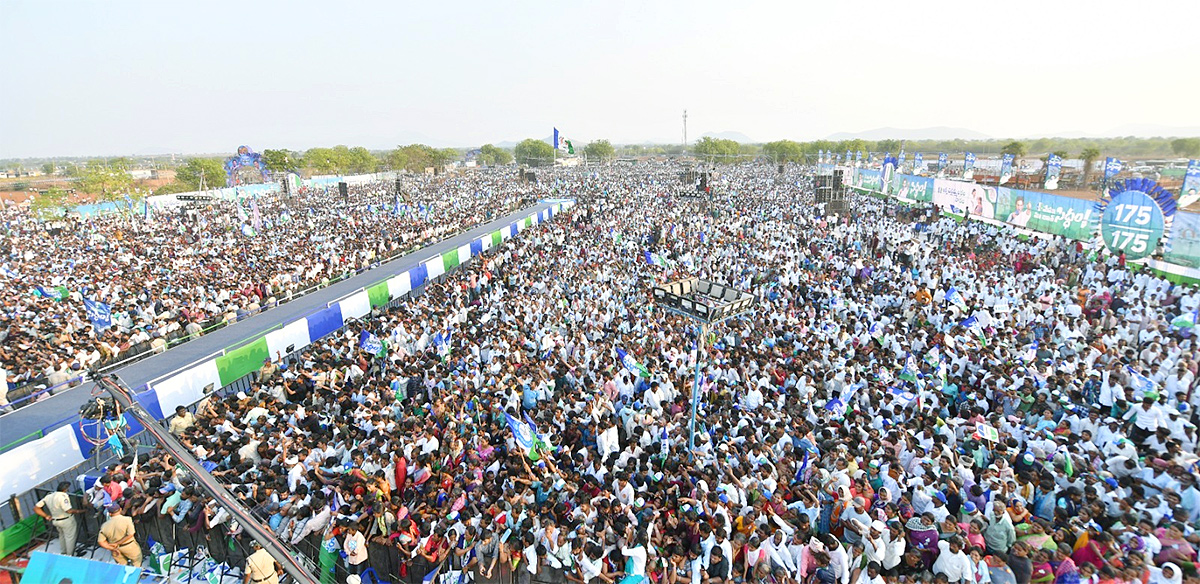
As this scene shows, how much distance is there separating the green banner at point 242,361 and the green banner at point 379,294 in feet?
12.7

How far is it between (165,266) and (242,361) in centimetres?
1268

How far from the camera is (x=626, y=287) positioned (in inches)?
619

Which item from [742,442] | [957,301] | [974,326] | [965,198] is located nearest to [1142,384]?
[974,326]

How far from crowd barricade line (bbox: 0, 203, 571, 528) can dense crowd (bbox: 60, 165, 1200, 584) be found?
0.43 metres

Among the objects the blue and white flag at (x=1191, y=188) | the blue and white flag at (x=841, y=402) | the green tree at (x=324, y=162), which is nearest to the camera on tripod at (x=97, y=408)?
the blue and white flag at (x=841, y=402)

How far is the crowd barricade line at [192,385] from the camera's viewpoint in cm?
704

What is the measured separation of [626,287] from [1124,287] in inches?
482

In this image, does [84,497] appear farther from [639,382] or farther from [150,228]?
[150,228]

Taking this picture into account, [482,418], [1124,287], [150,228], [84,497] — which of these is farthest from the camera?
[150,228]

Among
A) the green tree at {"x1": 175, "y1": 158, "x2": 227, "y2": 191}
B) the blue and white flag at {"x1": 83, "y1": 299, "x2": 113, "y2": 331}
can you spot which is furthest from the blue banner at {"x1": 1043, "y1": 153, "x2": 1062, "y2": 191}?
the green tree at {"x1": 175, "y1": 158, "x2": 227, "y2": 191}

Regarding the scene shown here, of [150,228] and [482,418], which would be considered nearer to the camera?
[482,418]

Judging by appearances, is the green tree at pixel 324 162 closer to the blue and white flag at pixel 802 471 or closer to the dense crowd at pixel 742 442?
the dense crowd at pixel 742 442

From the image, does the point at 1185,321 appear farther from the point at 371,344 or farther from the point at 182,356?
the point at 182,356

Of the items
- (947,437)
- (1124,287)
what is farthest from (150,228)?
(1124,287)
